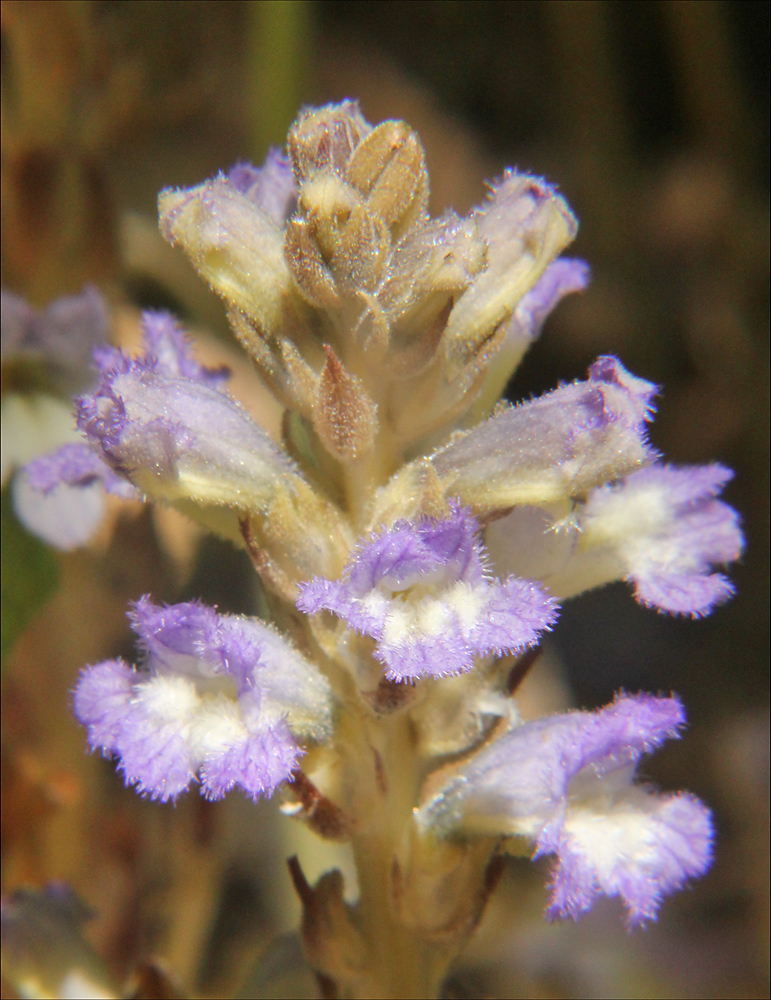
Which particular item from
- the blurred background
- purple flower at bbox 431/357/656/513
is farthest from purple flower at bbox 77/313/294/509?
the blurred background

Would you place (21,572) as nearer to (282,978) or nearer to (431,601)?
(282,978)

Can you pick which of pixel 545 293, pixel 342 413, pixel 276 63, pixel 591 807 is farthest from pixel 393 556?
pixel 276 63

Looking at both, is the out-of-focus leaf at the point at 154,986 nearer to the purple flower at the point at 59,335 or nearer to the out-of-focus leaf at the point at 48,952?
the out-of-focus leaf at the point at 48,952

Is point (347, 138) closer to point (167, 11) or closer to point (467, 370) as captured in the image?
point (467, 370)

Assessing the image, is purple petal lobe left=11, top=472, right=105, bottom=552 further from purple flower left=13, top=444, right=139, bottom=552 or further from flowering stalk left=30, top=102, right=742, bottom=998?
flowering stalk left=30, top=102, right=742, bottom=998

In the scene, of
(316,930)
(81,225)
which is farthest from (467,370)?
(81,225)

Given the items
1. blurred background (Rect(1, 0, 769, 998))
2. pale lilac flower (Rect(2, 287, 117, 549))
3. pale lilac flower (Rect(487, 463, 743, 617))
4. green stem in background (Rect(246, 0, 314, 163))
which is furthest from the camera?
green stem in background (Rect(246, 0, 314, 163))
